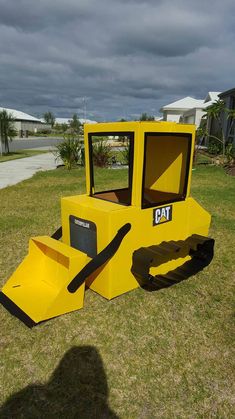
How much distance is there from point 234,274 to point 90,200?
1930 millimetres

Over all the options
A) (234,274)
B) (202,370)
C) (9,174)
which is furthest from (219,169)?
(202,370)

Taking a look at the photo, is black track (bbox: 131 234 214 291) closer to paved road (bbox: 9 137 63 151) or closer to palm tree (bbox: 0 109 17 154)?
palm tree (bbox: 0 109 17 154)

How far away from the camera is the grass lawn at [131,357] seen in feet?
6.52

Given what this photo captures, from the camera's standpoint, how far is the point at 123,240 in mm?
2912

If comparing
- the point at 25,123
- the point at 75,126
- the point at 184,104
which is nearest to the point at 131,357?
the point at 184,104

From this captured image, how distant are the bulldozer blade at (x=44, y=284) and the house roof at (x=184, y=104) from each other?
1313 inches

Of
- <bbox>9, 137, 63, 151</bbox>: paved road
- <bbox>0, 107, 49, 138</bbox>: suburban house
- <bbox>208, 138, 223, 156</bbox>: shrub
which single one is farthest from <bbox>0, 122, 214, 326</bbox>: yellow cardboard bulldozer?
<bbox>0, 107, 49, 138</bbox>: suburban house

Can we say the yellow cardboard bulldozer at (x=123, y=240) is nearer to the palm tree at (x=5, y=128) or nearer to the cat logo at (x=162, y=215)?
the cat logo at (x=162, y=215)

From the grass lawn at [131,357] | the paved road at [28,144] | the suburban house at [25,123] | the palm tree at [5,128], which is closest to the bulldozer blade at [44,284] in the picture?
the grass lawn at [131,357]

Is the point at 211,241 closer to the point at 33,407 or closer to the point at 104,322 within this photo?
the point at 104,322

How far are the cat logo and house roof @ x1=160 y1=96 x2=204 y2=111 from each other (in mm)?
32728

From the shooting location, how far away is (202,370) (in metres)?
2.27

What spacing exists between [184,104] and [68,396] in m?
37.1

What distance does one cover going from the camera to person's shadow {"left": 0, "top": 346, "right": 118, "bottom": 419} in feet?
6.31
